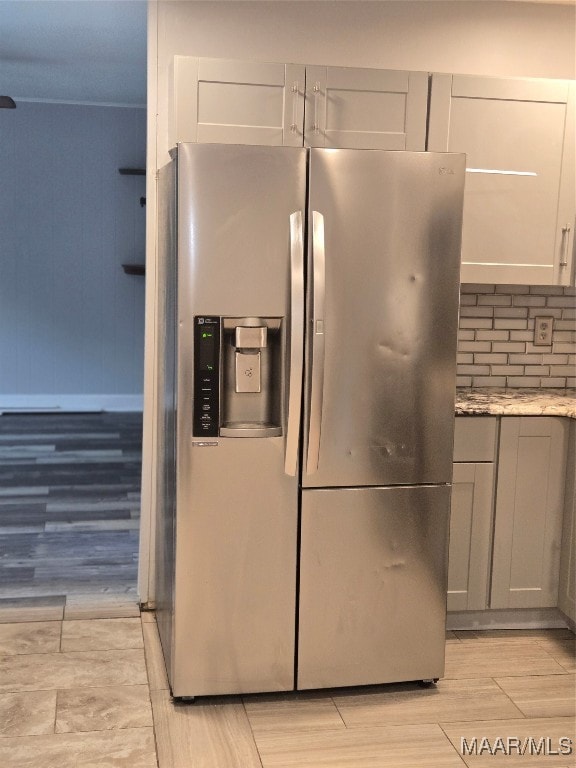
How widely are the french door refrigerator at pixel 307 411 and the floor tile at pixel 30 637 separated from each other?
585mm

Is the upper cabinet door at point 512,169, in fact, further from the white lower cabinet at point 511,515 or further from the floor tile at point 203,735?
the floor tile at point 203,735

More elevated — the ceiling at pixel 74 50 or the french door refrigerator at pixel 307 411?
the ceiling at pixel 74 50

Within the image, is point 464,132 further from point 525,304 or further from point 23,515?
point 23,515

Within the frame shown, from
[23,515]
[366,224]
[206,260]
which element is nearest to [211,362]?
[206,260]

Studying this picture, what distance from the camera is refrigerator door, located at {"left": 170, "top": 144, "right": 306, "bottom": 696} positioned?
2.57 meters

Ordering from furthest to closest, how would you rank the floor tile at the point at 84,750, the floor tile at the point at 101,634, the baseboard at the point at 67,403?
the baseboard at the point at 67,403
the floor tile at the point at 101,634
the floor tile at the point at 84,750

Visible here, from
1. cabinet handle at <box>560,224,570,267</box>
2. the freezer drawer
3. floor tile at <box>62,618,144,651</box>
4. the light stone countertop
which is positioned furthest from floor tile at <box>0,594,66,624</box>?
cabinet handle at <box>560,224,570,267</box>

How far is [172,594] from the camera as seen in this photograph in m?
2.74

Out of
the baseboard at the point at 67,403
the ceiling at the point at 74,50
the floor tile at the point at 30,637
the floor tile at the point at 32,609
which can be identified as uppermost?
the ceiling at the point at 74,50

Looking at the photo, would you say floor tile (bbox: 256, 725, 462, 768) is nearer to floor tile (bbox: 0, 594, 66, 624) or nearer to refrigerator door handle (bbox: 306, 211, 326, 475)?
refrigerator door handle (bbox: 306, 211, 326, 475)

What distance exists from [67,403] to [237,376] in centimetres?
541

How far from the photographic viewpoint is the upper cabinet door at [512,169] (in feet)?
10.4

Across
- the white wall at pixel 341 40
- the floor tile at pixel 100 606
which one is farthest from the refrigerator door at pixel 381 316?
the floor tile at pixel 100 606

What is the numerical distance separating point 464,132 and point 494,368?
1013 millimetres
